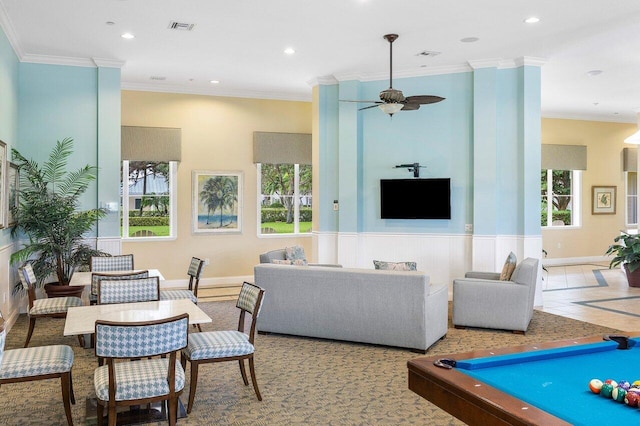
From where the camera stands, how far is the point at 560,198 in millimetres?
12711

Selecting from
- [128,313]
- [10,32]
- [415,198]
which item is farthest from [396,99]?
[10,32]

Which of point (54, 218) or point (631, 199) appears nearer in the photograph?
point (54, 218)

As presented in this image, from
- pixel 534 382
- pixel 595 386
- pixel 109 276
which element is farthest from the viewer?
pixel 109 276

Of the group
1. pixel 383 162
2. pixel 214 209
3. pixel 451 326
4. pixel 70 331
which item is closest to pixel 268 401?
pixel 70 331

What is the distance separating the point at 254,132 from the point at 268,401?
640cm

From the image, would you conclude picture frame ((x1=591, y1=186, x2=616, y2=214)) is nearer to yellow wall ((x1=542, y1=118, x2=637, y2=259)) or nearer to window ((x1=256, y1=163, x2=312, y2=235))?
yellow wall ((x1=542, y1=118, x2=637, y2=259))

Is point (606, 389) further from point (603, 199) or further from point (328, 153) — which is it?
point (603, 199)

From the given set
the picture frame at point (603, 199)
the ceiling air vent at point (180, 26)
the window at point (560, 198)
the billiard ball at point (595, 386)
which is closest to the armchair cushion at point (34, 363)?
the billiard ball at point (595, 386)

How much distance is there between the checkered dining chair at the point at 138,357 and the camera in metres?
2.97

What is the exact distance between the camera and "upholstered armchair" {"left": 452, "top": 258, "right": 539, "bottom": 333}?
233 inches

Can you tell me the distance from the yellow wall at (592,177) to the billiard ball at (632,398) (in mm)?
11307

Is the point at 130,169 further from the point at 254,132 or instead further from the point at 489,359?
the point at 489,359

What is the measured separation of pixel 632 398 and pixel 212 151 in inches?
332

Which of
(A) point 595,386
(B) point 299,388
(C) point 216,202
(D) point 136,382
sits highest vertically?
(C) point 216,202
